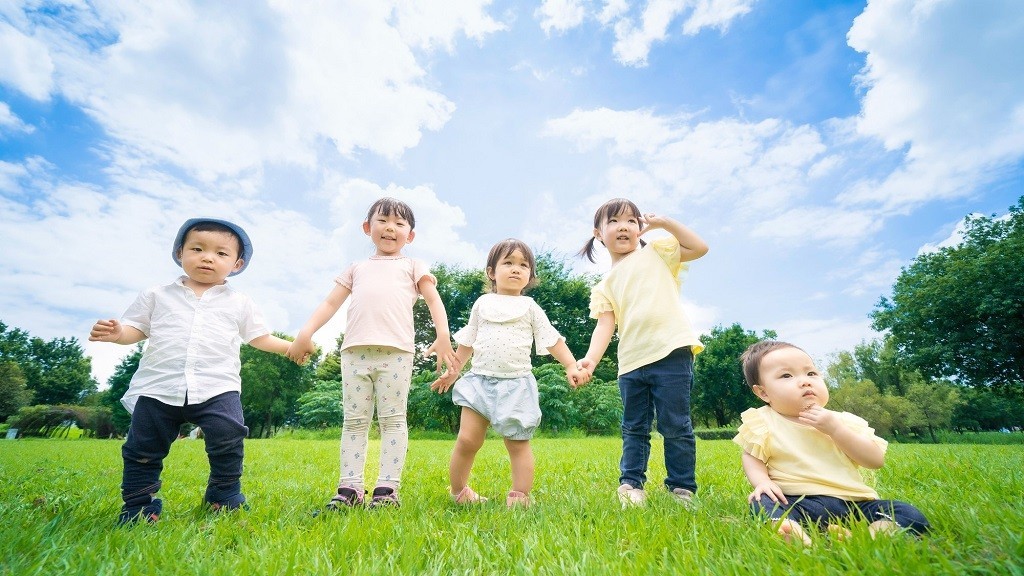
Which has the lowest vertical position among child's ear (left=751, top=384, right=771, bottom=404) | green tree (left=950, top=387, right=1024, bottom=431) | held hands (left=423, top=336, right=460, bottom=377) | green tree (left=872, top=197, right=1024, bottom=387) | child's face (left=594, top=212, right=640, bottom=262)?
green tree (left=950, top=387, right=1024, bottom=431)

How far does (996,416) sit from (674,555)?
61.4 metres

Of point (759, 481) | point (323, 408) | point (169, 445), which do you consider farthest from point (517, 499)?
point (323, 408)

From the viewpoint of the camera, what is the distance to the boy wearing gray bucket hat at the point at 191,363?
2.98 meters

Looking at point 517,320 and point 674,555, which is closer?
point 674,555

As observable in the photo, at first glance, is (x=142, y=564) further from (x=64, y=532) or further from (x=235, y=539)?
(x=64, y=532)

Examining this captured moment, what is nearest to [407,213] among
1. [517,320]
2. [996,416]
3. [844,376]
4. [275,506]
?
[517,320]

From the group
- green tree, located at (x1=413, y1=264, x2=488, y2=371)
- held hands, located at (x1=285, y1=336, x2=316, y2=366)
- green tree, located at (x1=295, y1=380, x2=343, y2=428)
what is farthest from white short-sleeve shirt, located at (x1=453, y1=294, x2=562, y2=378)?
green tree, located at (x1=413, y1=264, x2=488, y2=371)

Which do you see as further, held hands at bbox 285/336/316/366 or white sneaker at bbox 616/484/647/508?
held hands at bbox 285/336/316/366

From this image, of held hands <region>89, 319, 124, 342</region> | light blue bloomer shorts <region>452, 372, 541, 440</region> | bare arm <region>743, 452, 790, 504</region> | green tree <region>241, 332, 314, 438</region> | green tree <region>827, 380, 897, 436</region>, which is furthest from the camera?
green tree <region>241, 332, 314, 438</region>

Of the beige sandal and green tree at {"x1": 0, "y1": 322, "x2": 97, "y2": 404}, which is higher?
green tree at {"x1": 0, "y1": 322, "x2": 97, "y2": 404}

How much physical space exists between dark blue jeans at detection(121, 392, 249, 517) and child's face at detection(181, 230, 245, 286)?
81cm

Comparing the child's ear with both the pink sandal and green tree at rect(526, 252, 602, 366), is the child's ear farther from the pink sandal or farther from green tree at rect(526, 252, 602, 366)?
green tree at rect(526, 252, 602, 366)

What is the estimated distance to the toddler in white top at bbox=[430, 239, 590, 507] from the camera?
3355mm

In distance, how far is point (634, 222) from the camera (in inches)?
151
